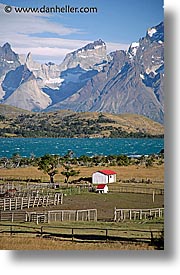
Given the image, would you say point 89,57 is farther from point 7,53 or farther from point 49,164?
point 49,164

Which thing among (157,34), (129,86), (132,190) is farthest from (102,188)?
(157,34)

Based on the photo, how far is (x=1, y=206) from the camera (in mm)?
6000

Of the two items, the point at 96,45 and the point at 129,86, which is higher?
the point at 96,45

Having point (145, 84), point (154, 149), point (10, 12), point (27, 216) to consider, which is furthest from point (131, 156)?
point (10, 12)

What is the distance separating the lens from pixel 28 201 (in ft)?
19.8

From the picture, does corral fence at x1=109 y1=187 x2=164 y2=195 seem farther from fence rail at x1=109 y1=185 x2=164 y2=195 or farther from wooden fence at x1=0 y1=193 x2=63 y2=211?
wooden fence at x1=0 y1=193 x2=63 y2=211

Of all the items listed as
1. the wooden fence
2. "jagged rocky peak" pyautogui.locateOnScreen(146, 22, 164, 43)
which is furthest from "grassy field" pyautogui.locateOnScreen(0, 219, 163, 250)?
"jagged rocky peak" pyautogui.locateOnScreen(146, 22, 164, 43)

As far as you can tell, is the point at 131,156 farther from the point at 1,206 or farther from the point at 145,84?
the point at 1,206

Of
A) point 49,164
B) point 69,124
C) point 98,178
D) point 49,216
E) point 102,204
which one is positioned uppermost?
point 69,124

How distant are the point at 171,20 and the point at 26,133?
1558 mm

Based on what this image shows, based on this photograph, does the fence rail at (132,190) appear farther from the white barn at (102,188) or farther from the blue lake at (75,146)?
the blue lake at (75,146)

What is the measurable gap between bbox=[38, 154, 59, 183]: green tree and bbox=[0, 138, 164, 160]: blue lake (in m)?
0.04

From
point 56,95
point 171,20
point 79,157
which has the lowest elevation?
point 79,157

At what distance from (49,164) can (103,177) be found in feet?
1.58
